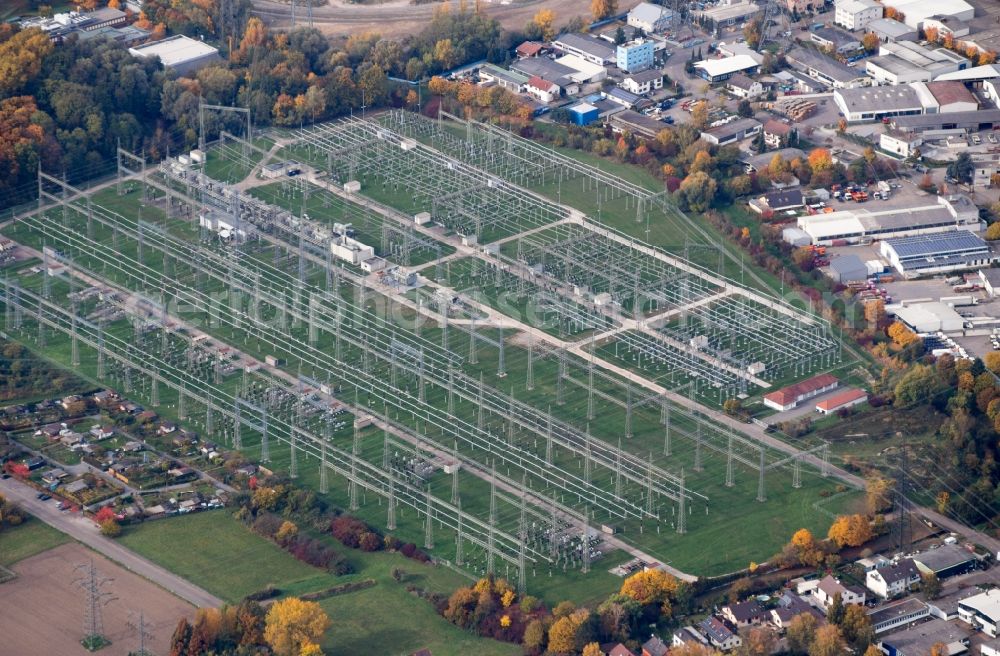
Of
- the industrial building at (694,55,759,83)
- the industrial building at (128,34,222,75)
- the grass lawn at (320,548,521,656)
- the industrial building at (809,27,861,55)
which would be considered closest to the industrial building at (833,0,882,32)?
the industrial building at (809,27,861,55)

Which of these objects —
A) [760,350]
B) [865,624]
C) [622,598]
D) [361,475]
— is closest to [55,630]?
[361,475]

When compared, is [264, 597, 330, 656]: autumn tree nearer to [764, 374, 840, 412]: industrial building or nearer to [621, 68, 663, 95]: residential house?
[764, 374, 840, 412]: industrial building

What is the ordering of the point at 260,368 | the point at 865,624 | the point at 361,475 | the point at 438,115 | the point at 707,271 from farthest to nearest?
the point at 438,115, the point at 707,271, the point at 260,368, the point at 361,475, the point at 865,624

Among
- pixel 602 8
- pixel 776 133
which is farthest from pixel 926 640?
pixel 602 8

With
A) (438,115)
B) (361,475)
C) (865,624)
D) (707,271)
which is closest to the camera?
(865,624)

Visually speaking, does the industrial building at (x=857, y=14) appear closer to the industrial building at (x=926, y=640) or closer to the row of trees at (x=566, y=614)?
the row of trees at (x=566, y=614)

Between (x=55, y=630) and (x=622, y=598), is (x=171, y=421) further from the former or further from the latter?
Answer: (x=622, y=598)

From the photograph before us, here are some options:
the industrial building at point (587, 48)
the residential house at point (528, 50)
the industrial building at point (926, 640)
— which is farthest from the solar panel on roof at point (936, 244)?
the residential house at point (528, 50)
